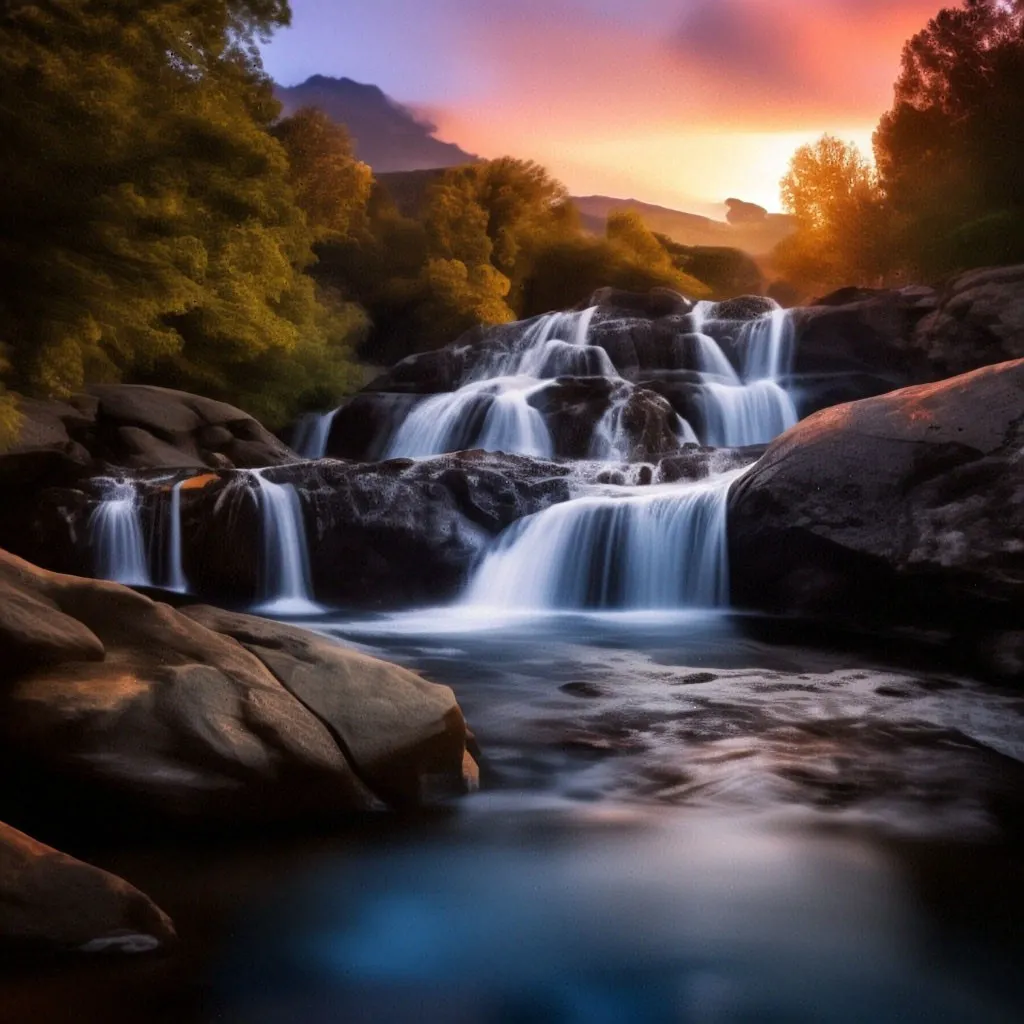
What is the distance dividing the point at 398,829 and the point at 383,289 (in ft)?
87.2

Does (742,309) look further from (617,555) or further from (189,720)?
(189,720)

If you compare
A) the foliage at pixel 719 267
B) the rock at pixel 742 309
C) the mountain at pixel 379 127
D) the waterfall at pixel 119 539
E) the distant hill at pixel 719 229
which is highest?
the mountain at pixel 379 127

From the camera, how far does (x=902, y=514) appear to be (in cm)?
730

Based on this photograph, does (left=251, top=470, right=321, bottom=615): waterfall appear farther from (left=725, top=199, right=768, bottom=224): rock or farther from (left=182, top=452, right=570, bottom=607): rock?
(left=725, top=199, right=768, bottom=224): rock

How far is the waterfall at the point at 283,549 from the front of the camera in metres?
9.79

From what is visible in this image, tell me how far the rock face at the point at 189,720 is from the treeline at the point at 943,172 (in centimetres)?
2074

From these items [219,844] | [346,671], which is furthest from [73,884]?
[346,671]

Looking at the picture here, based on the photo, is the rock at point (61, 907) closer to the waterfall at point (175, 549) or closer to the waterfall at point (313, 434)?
the waterfall at point (175, 549)

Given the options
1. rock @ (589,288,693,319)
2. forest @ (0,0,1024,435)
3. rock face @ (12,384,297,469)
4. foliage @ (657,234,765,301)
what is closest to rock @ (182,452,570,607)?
forest @ (0,0,1024,435)

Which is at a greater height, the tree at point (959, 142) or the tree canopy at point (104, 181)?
the tree at point (959, 142)

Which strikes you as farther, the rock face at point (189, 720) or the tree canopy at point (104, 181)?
the tree canopy at point (104, 181)

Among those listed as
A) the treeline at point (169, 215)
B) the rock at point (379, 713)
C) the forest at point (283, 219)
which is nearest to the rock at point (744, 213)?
the forest at point (283, 219)

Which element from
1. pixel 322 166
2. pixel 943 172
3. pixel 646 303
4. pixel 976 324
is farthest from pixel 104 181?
pixel 943 172

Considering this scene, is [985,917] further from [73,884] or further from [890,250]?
[890,250]
